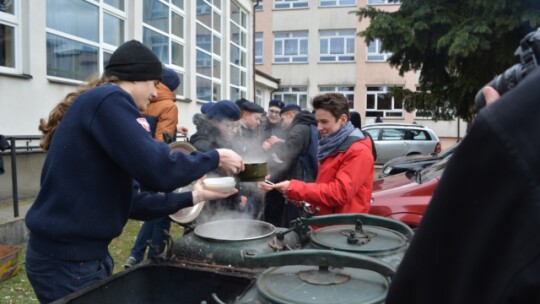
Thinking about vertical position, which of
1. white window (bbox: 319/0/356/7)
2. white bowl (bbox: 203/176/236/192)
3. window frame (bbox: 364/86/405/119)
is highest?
white window (bbox: 319/0/356/7)

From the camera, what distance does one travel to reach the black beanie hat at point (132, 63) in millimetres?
1981

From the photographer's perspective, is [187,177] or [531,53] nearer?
[531,53]

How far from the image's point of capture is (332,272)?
165 cm

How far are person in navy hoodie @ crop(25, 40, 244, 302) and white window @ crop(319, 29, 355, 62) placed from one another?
26.0 metres

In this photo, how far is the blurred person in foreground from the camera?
0.57 m

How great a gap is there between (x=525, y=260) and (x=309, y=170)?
4.40 metres

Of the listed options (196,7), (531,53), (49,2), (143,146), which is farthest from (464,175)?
(196,7)

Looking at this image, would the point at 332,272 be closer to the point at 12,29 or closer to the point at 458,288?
the point at 458,288

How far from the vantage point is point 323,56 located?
27219 millimetres

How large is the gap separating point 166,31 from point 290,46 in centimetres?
1682

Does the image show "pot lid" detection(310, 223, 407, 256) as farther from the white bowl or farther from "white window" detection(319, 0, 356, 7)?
"white window" detection(319, 0, 356, 7)

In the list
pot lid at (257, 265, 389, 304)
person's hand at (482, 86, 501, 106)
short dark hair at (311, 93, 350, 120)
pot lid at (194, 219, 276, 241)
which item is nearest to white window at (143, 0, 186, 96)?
short dark hair at (311, 93, 350, 120)

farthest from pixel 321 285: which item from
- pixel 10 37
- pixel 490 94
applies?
pixel 10 37

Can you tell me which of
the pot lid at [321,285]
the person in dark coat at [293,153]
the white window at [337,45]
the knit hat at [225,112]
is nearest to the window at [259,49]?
the white window at [337,45]
